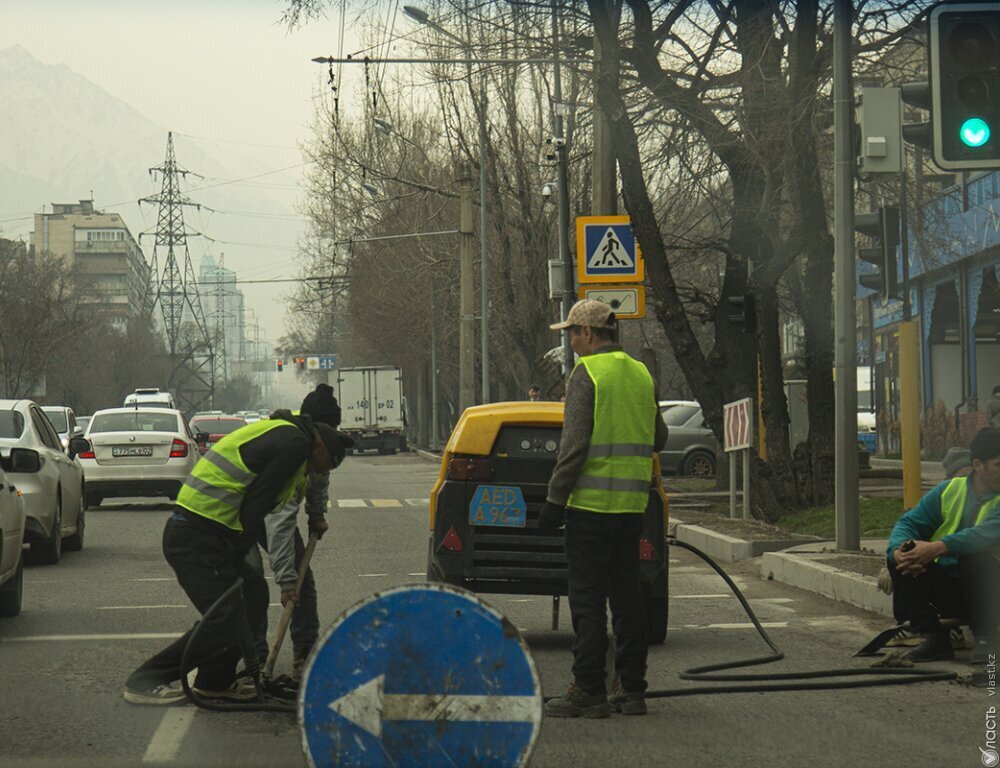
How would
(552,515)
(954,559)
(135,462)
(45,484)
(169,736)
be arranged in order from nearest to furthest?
1. (169,736)
2. (552,515)
3. (954,559)
4. (45,484)
5. (135,462)

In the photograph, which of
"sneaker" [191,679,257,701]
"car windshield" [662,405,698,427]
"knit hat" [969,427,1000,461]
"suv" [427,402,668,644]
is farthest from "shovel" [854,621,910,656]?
"car windshield" [662,405,698,427]

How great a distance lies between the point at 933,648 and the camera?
8.97 metres

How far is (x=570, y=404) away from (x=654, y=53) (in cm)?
1200

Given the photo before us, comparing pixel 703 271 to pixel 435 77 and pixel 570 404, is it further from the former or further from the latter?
pixel 570 404

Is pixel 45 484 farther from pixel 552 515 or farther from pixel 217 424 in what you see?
pixel 217 424

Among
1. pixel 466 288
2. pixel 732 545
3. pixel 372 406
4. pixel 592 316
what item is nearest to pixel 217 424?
pixel 466 288

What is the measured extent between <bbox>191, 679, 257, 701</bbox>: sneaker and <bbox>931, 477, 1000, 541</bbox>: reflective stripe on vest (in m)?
3.71

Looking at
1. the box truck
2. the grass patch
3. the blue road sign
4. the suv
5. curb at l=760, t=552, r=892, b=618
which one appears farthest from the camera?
the box truck

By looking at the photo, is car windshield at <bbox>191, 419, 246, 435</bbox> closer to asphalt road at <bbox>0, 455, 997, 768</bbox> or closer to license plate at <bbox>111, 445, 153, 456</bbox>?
license plate at <bbox>111, 445, 153, 456</bbox>

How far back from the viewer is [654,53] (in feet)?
61.4

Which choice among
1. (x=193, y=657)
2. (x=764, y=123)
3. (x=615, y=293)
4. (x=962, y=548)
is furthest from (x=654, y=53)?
(x=193, y=657)

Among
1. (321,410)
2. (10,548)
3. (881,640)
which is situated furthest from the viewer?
(10,548)

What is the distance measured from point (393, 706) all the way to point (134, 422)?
21.2m

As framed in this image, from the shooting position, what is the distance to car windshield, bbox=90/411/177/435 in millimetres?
25406
